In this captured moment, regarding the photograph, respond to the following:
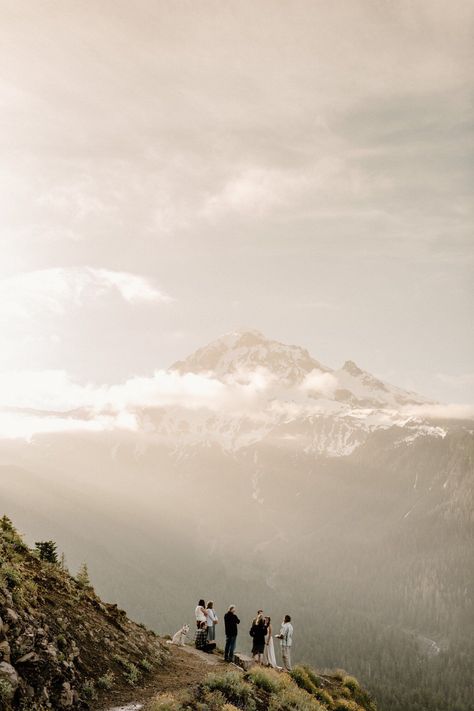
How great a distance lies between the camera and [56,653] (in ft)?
59.8

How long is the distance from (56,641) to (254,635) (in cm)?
A: 1484

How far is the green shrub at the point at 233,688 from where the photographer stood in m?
20.2

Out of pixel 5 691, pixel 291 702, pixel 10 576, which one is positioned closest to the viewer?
pixel 5 691

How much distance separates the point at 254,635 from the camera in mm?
30000

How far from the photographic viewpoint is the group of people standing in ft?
97.6

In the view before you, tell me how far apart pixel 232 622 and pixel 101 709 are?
13.9 meters

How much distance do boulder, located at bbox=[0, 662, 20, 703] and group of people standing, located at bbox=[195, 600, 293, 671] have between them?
15213 mm

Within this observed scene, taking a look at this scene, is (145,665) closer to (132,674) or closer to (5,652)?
(132,674)

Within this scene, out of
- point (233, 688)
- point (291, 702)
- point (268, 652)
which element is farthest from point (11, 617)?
point (268, 652)

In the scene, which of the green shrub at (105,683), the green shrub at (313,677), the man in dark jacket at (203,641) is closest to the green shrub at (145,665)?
the green shrub at (105,683)

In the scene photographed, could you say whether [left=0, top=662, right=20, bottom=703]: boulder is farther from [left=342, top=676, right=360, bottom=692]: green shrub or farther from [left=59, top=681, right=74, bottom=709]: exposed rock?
[left=342, top=676, right=360, bottom=692]: green shrub

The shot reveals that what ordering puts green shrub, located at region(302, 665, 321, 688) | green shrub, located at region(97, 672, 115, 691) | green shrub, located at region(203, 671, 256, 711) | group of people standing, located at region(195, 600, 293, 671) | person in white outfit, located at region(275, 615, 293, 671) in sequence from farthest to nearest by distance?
green shrub, located at region(302, 665, 321, 688), person in white outfit, located at region(275, 615, 293, 671), group of people standing, located at region(195, 600, 293, 671), green shrub, located at region(203, 671, 256, 711), green shrub, located at region(97, 672, 115, 691)

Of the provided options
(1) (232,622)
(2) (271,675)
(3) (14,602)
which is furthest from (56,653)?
(1) (232,622)

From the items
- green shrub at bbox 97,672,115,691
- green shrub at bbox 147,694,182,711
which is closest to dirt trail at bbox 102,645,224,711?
green shrub at bbox 97,672,115,691
